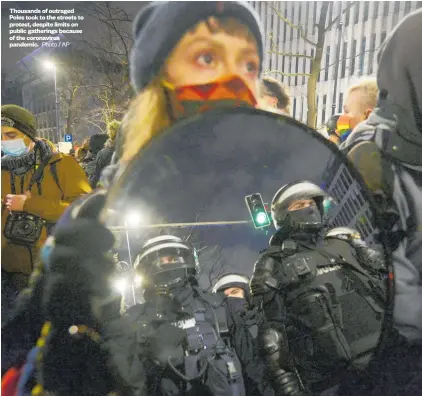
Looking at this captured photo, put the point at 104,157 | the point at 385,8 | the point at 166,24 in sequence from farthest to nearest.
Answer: the point at 104,157 < the point at 385,8 < the point at 166,24

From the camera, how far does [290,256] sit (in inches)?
81.3

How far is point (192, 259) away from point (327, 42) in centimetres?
146

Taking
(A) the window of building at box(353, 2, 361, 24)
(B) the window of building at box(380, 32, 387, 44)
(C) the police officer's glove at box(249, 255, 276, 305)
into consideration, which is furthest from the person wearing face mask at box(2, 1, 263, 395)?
(C) the police officer's glove at box(249, 255, 276, 305)

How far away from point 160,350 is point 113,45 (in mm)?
1712

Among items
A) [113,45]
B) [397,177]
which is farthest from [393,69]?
[113,45]

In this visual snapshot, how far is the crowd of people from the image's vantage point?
1.82 m

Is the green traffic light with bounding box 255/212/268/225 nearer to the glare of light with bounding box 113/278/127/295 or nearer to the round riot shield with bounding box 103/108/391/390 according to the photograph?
the round riot shield with bounding box 103/108/391/390

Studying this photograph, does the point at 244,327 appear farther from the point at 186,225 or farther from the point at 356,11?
the point at 356,11

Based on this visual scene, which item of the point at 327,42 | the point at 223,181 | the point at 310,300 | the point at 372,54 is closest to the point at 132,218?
the point at 223,181

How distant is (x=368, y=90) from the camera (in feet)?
6.44

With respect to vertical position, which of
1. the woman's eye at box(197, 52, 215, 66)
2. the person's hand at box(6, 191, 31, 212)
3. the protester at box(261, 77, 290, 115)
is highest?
the woman's eye at box(197, 52, 215, 66)

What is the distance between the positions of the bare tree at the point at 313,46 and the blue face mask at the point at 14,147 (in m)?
1.45

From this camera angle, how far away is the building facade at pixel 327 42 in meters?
1.88

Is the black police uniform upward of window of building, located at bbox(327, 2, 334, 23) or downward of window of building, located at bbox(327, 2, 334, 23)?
downward
